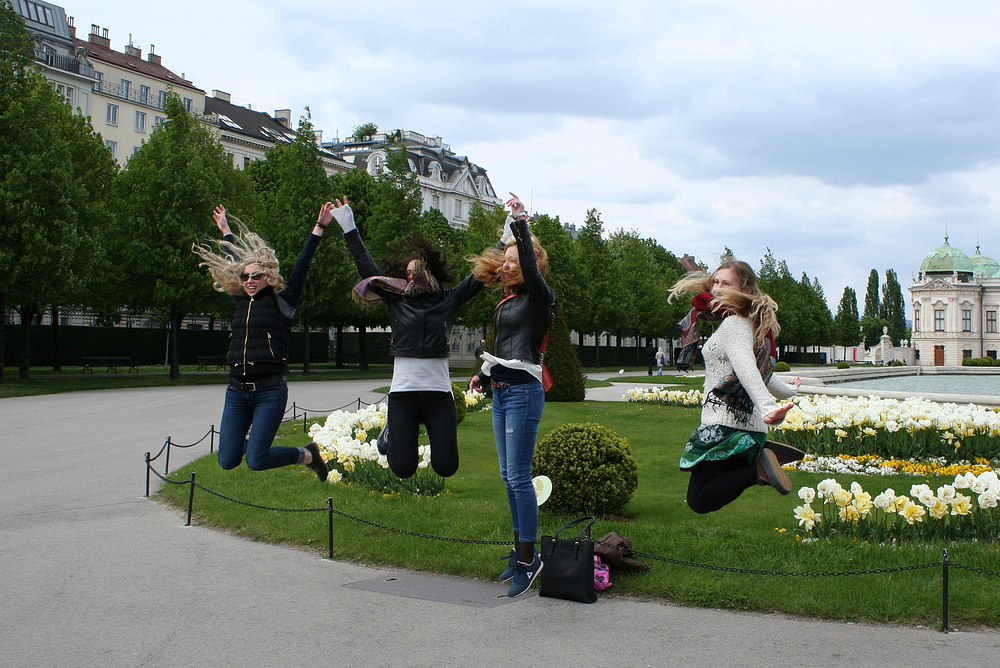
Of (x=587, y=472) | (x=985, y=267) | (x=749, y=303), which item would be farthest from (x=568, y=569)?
(x=985, y=267)

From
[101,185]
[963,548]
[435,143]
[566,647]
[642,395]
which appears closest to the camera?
[566,647]

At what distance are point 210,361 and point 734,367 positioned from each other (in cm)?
3796

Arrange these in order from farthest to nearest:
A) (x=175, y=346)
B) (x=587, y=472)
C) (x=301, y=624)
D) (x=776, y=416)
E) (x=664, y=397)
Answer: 1. (x=175, y=346)
2. (x=664, y=397)
3. (x=587, y=472)
4. (x=301, y=624)
5. (x=776, y=416)

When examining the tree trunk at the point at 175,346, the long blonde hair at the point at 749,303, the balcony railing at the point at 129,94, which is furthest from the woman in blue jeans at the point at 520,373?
the balcony railing at the point at 129,94

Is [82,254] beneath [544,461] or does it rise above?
above

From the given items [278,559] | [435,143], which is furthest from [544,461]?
[435,143]

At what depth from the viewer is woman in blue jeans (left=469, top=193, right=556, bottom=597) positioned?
17.1ft

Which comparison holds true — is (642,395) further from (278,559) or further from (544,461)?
(278,559)

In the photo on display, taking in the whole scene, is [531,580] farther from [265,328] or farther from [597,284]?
[597,284]

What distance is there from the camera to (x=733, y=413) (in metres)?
5.01

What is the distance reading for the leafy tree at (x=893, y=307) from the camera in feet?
369

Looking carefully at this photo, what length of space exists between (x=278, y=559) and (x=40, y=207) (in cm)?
2430

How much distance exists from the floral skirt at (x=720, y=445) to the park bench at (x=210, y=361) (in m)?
36.1

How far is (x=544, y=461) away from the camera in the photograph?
25.5 ft
